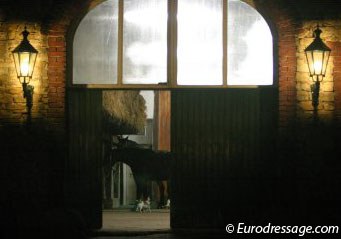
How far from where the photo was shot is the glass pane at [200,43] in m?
10.9

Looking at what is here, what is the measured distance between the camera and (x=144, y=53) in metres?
11.0

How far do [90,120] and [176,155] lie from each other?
1.47 m

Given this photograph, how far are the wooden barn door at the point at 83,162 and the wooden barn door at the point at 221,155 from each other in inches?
47.6

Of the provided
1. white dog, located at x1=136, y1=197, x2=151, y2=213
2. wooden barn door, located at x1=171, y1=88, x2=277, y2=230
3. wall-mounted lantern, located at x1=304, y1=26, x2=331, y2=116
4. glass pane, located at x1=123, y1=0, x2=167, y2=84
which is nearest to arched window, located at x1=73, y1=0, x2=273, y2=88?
glass pane, located at x1=123, y1=0, x2=167, y2=84

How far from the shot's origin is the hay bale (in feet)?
53.9

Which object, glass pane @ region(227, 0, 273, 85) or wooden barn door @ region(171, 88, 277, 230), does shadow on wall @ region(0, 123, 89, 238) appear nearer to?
wooden barn door @ region(171, 88, 277, 230)

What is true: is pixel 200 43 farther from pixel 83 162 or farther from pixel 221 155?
pixel 83 162

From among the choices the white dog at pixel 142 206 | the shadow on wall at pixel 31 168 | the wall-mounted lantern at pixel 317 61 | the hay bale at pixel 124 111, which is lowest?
the white dog at pixel 142 206

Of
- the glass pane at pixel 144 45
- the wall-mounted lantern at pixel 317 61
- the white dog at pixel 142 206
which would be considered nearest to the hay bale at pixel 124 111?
the white dog at pixel 142 206

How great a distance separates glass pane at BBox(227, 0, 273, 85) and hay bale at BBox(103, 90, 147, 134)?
18.4ft

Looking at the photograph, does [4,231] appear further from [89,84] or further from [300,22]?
[300,22]

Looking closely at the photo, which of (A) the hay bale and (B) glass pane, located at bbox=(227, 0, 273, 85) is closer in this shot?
(B) glass pane, located at bbox=(227, 0, 273, 85)

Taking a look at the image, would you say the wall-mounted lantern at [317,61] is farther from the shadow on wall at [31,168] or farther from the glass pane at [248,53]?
the shadow on wall at [31,168]

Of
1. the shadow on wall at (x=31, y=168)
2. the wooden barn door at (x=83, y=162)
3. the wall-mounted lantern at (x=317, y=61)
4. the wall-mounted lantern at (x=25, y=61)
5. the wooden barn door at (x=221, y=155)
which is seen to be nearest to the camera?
the wall-mounted lantern at (x=317, y=61)
